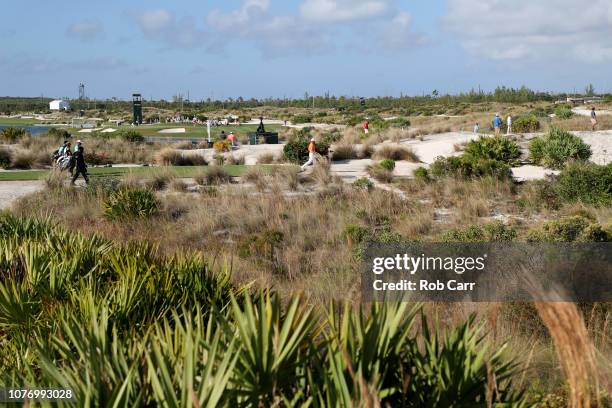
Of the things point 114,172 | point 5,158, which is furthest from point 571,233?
point 5,158

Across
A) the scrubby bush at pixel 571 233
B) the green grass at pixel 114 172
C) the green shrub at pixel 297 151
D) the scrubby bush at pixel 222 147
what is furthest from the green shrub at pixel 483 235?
the scrubby bush at pixel 222 147

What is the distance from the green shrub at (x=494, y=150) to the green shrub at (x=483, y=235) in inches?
567

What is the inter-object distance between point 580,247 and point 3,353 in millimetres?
9198

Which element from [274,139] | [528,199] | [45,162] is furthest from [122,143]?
[528,199]

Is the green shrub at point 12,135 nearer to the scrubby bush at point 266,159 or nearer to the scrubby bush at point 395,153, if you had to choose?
the scrubby bush at point 266,159

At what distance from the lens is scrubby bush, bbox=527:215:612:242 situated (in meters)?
12.9

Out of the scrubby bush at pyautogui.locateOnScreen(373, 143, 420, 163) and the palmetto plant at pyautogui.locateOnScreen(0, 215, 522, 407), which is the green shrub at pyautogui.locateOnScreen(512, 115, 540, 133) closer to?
the scrubby bush at pyautogui.locateOnScreen(373, 143, 420, 163)

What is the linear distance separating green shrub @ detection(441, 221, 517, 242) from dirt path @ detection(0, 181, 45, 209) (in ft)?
39.8

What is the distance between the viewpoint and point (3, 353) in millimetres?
5309

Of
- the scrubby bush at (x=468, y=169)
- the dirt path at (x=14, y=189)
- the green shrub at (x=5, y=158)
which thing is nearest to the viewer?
the dirt path at (x=14, y=189)

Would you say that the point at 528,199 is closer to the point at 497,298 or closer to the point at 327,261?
the point at 327,261

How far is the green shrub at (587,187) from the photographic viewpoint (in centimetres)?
1917

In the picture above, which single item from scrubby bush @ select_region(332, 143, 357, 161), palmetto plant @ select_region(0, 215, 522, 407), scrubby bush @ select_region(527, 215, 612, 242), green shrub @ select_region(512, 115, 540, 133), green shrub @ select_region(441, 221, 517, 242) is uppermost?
green shrub @ select_region(512, 115, 540, 133)

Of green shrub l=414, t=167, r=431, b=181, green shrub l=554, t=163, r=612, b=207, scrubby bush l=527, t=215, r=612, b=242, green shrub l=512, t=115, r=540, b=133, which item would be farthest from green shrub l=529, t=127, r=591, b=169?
scrubby bush l=527, t=215, r=612, b=242
